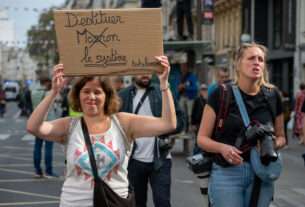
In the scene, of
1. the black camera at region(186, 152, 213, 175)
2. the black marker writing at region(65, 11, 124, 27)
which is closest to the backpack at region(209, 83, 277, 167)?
the black camera at region(186, 152, 213, 175)

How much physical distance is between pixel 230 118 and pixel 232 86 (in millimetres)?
236

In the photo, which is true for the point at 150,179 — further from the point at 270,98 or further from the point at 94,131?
the point at 94,131

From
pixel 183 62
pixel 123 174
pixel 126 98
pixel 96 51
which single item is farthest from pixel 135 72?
pixel 183 62

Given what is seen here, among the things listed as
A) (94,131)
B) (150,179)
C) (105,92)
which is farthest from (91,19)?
(150,179)

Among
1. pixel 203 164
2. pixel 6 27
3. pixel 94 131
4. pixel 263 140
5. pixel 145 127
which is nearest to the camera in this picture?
pixel 94 131

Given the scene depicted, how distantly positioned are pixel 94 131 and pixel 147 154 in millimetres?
2478

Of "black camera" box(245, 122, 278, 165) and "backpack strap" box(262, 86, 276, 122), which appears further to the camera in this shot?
"backpack strap" box(262, 86, 276, 122)

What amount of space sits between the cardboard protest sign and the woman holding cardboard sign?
0.09 m

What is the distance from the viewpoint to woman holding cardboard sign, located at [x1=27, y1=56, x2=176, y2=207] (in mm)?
4621

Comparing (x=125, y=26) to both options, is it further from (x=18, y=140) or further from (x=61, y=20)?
(x=18, y=140)

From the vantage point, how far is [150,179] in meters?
7.34

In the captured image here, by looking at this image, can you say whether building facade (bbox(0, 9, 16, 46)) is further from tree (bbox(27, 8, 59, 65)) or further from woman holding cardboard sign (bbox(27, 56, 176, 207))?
woman holding cardboard sign (bbox(27, 56, 176, 207))

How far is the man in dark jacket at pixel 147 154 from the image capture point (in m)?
7.18

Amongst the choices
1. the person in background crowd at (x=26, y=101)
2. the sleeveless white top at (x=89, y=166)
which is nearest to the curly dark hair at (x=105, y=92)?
the sleeveless white top at (x=89, y=166)
